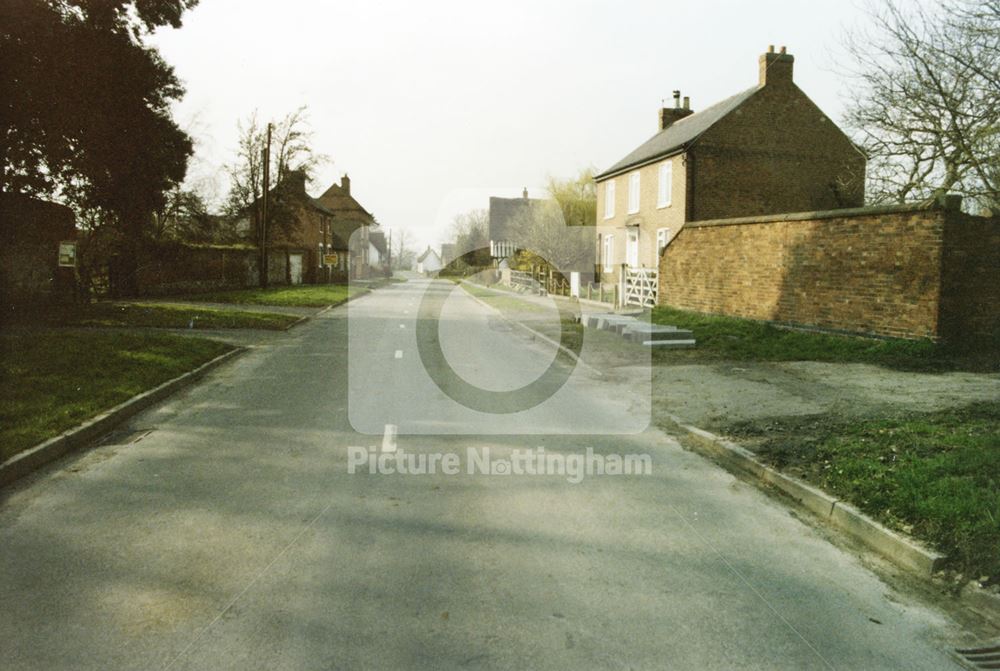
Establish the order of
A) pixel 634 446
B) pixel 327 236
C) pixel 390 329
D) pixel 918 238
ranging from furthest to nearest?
pixel 327 236 < pixel 390 329 < pixel 918 238 < pixel 634 446

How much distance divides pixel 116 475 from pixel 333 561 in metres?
3.13

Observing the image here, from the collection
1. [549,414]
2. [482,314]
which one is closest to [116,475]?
[549,414]

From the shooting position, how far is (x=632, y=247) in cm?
3612

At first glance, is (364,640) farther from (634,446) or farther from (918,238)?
(918,238)

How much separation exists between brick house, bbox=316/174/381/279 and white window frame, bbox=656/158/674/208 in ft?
167

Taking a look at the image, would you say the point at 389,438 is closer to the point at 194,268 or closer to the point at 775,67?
the point at 775,67

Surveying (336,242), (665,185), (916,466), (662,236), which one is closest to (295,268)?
(336,242)

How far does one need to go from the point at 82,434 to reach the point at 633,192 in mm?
31711

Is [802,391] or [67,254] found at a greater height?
[67,254]

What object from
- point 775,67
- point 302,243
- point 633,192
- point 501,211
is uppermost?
point 775,67

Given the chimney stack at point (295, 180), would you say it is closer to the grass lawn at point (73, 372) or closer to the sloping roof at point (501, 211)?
the sloping roof at point (501, 211)

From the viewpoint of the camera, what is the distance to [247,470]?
21.4 feet

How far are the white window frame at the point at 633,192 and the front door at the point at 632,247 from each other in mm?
1053

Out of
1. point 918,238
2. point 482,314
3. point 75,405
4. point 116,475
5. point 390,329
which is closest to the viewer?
point 116,475
